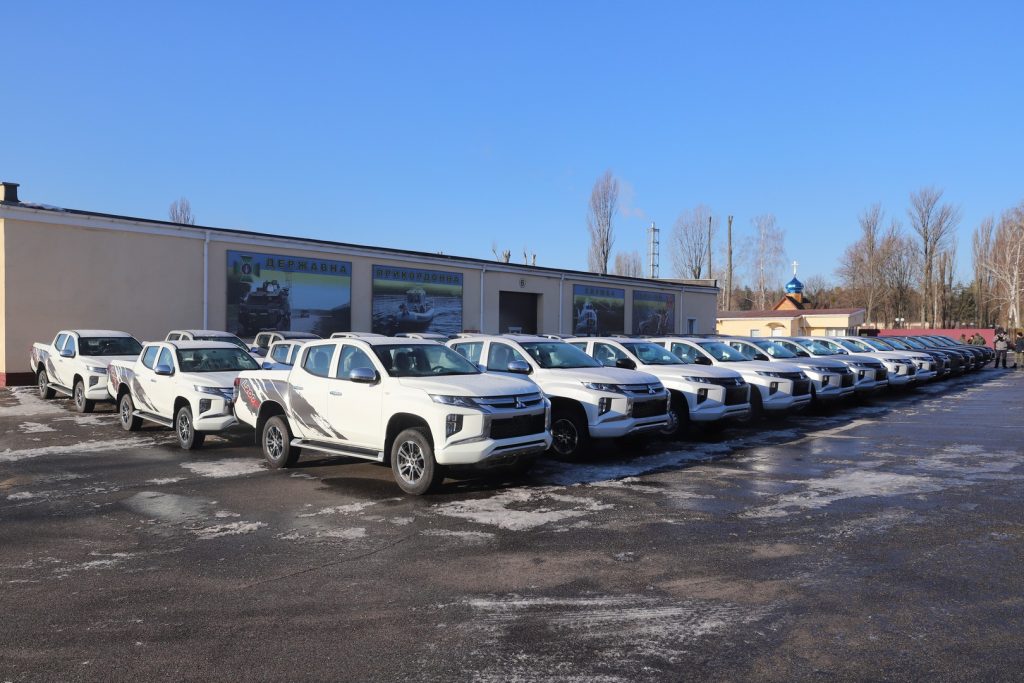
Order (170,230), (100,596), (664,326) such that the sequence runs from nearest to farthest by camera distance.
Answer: (100,596) → (170,230) → (664,326)

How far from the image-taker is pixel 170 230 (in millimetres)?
23859

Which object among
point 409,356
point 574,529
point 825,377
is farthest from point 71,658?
point 825,377

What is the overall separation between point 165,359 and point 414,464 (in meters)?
6.51

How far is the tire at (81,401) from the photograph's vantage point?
A: 16375 millimetres

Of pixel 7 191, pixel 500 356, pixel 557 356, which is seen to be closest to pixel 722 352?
pixel 557 356

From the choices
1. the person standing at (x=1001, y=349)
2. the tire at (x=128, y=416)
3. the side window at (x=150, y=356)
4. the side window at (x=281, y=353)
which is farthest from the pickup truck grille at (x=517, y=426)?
the person standing at (x=1001, y=349)

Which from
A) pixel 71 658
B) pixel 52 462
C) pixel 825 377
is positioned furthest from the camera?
pixel 825 377

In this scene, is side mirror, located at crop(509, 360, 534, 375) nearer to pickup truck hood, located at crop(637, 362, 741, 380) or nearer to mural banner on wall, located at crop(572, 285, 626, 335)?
pickup truck hood, located at crop(637, 362, 741, 380)

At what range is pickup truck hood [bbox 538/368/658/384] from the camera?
11.2m

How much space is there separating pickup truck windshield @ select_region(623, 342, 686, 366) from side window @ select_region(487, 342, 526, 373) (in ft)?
10.3

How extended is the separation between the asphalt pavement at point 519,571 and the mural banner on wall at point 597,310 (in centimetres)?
2820

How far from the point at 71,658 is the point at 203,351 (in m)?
9.53

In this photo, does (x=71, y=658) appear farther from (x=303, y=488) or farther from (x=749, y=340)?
(x=749, y=340)

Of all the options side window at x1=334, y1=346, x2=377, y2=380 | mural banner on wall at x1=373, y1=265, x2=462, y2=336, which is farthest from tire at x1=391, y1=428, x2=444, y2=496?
mural banner on wall at x1=373, y1=265, x2=462, y2=336
